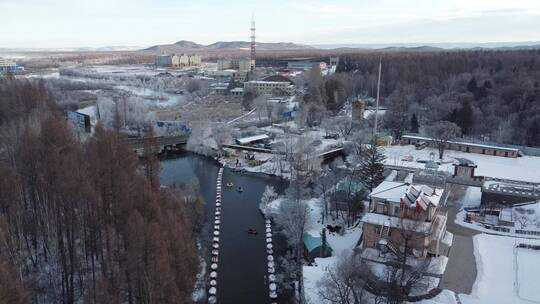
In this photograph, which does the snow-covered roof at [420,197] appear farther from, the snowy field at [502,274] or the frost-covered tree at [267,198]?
the frost-covered tree at [267,198]

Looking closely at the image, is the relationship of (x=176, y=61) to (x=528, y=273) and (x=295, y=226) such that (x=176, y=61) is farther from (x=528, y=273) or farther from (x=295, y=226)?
(x=528, y=273)

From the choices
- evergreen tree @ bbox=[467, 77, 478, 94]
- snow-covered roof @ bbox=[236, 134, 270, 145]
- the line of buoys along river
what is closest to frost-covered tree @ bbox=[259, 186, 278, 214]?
the line of buoys along river

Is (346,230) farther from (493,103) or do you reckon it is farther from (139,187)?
(493,103)

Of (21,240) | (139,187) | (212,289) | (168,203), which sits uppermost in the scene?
(139,187)

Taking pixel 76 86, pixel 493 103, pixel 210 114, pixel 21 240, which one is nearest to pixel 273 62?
pixel 76 86

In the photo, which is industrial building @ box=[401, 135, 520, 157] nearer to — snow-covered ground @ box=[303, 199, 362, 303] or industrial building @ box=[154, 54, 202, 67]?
snow-covered ground @ box=[303, 199, 362, 303]

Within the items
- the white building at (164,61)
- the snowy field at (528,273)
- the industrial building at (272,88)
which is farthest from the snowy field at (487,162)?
the white building at (164,61)
